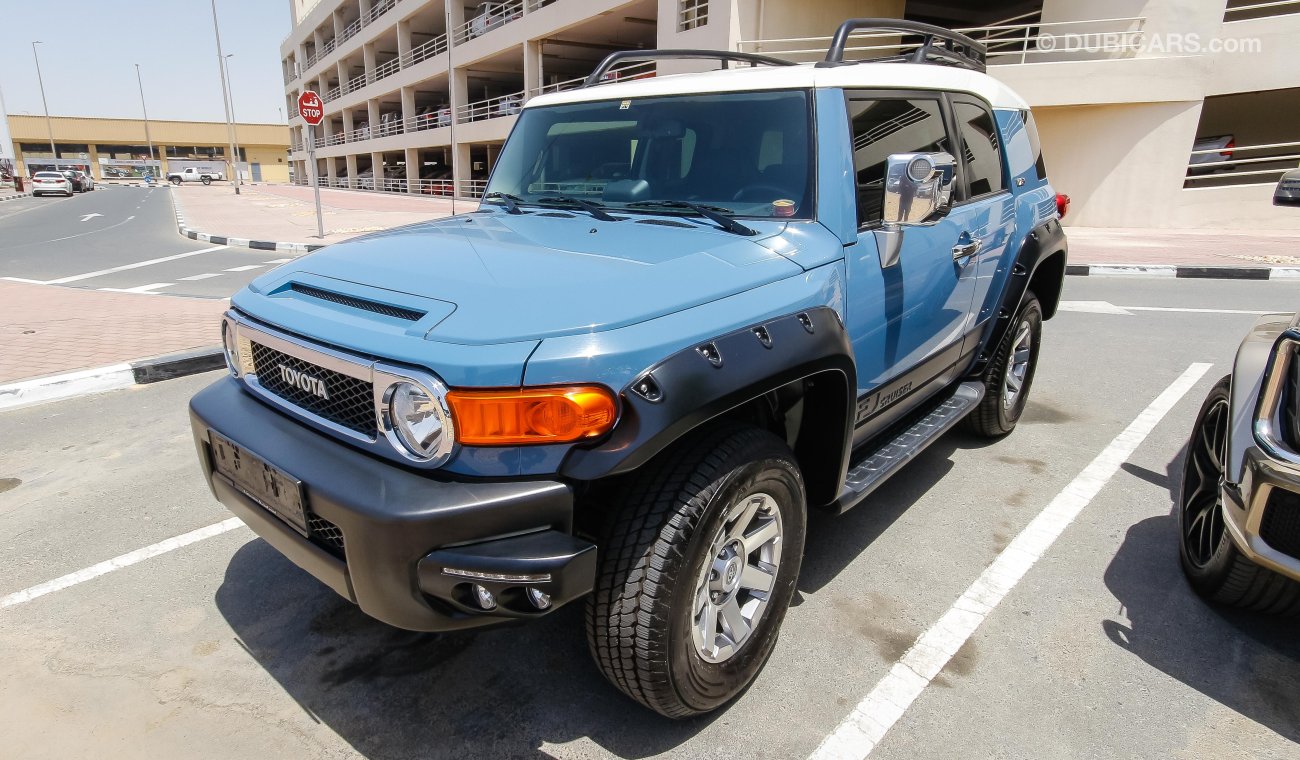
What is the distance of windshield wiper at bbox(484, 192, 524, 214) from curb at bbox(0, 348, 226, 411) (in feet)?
12.2

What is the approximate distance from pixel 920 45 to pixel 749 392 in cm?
281

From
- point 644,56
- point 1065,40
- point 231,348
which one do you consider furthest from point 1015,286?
point 1065,40

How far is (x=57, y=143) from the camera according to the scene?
8262cm

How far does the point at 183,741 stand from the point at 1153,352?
288 inches

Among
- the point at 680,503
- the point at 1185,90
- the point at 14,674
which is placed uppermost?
the point at 1185,90

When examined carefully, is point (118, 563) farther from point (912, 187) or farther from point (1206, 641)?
point (1206, 641)

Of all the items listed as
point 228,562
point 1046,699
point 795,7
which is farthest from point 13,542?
point 795,7

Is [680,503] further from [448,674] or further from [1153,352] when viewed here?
[1153,352]

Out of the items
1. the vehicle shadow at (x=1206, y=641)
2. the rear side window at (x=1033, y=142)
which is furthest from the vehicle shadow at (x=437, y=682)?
the rear side window at (x=1033, y=142)

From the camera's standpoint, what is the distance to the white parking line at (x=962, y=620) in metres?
2.28

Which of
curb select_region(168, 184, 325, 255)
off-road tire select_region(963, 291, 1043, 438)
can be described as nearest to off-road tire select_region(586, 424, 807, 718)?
off-road tire select_region(963, 291, 1043, 438)

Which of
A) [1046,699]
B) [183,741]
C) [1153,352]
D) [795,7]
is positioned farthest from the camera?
[795,7]

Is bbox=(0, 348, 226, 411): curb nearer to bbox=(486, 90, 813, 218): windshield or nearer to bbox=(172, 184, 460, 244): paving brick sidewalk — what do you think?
bbox=(486, 90, 813, 218): windshield

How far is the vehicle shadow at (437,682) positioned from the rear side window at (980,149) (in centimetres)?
281
